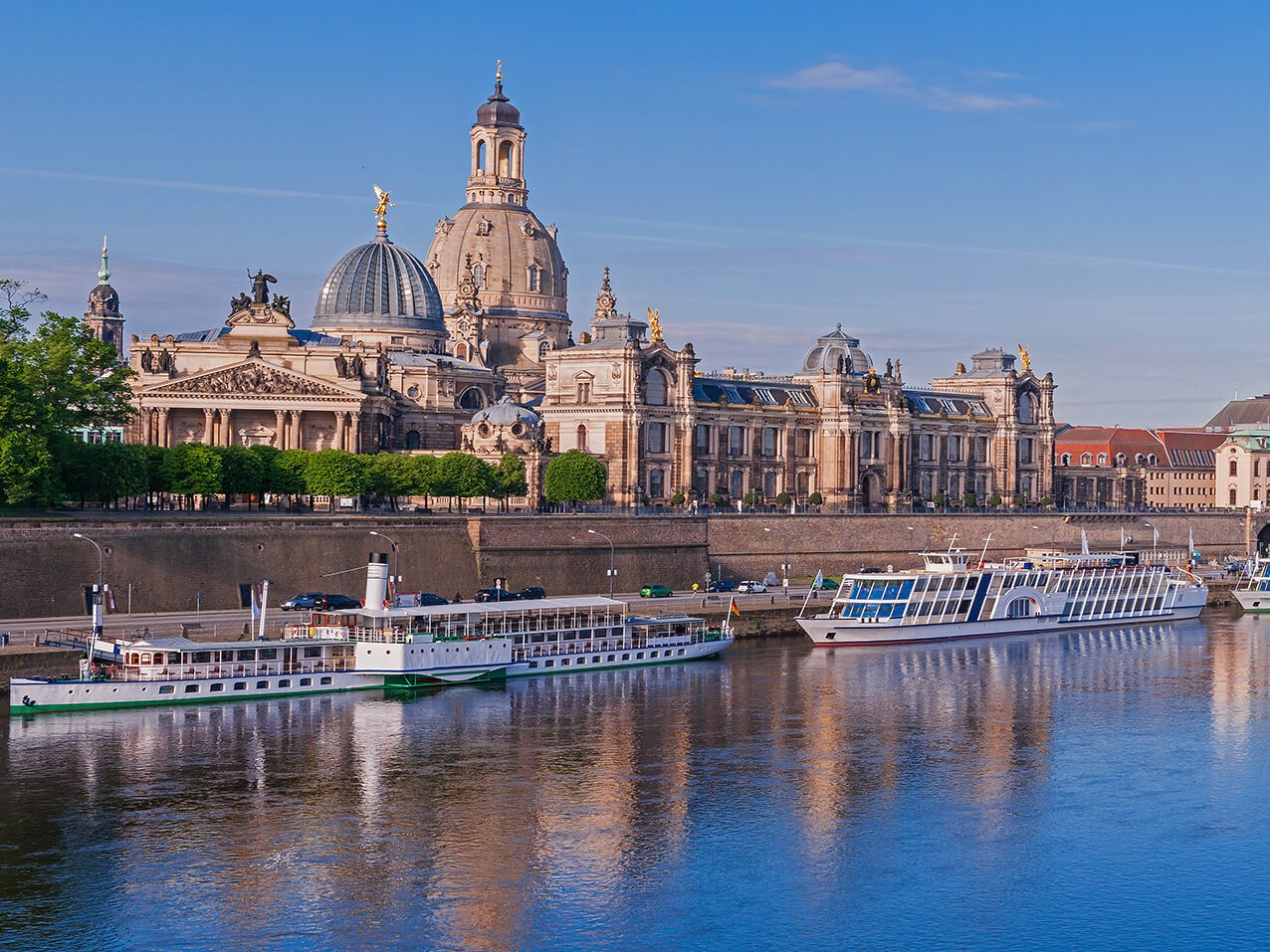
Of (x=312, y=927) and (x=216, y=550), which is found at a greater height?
(x=216, y=550)

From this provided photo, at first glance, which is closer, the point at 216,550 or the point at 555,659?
the point at 555,659

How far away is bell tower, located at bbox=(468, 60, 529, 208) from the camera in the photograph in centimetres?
16325

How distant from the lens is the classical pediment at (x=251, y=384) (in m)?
108

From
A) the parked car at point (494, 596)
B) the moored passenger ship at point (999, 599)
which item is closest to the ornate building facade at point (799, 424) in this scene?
the moored passenger ship at point (999, 599)

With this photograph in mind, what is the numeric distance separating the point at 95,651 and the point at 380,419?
52385mm

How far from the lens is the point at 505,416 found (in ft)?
385

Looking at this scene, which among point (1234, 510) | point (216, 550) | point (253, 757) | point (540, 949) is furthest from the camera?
point (1234, 510)

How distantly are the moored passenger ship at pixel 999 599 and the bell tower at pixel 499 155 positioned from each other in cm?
7123

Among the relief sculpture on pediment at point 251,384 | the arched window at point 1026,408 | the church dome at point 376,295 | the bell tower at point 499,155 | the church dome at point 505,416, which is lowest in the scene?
the church dome at point 505,416

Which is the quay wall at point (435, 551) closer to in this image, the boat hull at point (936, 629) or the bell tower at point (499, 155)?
the boat hull at point (936, 629)

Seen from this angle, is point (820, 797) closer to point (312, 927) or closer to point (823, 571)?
point (312, 927)

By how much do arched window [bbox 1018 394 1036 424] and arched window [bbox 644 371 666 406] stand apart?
134 ft

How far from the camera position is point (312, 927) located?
40.2 metres

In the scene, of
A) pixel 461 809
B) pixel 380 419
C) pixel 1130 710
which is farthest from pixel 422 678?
pixel 380 419
